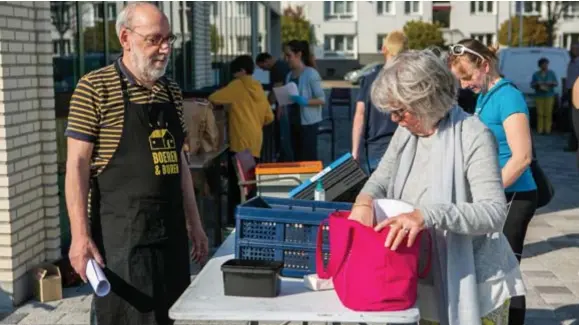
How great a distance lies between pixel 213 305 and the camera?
307 cm

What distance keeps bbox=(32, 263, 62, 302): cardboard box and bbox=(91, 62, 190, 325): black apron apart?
102 inches

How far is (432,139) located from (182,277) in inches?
52.3

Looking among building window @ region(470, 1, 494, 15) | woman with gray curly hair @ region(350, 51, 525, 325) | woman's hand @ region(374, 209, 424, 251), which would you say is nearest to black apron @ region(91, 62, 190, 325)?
woman with gray curly hair @ region(350, 51, 525, 325)

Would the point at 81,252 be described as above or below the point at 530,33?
below

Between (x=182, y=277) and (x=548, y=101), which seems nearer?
(x=182, y=277)

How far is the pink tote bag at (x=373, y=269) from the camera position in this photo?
297cm

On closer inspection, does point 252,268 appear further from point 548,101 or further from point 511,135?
point 548,101

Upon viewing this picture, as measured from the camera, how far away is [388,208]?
10.2ft

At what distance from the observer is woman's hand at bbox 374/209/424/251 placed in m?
2.93

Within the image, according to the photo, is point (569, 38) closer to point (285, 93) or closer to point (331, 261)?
point (285, 93)

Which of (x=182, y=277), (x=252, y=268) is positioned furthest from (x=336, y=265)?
(x=182, y=277)

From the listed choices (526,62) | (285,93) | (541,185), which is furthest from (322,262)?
(526,62)

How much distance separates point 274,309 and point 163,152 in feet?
3.12

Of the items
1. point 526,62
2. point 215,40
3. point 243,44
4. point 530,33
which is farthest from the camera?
point 530,33
